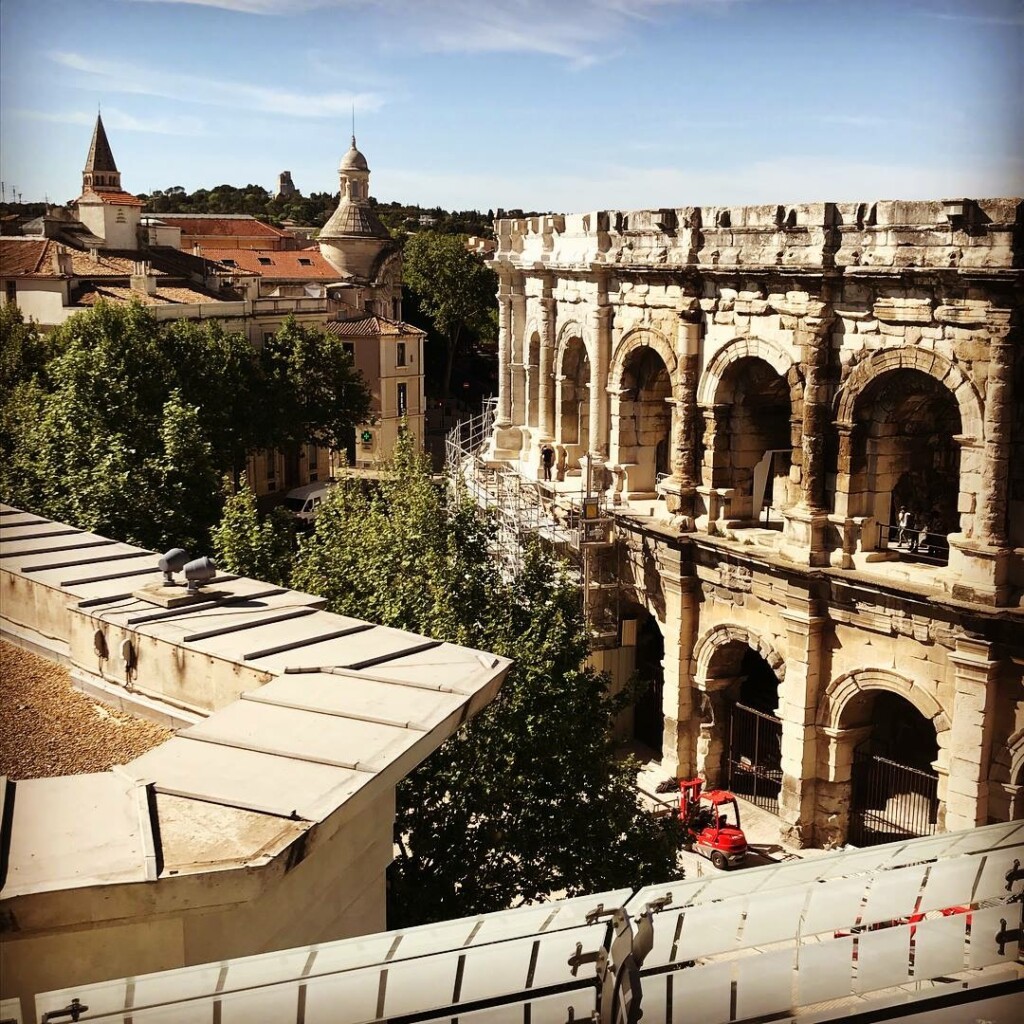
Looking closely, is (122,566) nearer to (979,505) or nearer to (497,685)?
(497,685)

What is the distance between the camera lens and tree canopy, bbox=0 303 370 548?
22641 millimetres

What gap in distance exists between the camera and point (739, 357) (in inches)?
892

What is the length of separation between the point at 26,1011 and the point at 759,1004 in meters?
3.53

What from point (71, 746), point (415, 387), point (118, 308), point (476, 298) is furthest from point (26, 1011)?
point (476, 298)

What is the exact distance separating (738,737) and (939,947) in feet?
59.2

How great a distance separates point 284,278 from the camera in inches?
2357

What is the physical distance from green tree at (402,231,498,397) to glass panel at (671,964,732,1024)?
227 ft

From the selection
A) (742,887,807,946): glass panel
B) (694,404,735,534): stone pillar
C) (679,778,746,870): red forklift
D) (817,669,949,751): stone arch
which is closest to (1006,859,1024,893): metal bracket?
(742,887,807,946): glass panel

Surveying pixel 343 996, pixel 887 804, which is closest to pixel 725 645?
pixel 887 804

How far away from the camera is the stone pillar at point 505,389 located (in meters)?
31.8

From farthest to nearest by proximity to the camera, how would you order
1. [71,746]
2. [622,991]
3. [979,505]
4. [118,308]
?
[118,308], [979,505], [71,746], [622,991]

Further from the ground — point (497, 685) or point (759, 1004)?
point (497, 685)

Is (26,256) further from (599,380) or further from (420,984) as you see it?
(420,984)

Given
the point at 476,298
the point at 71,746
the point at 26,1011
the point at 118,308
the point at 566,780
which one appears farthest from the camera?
the point at 476,298
